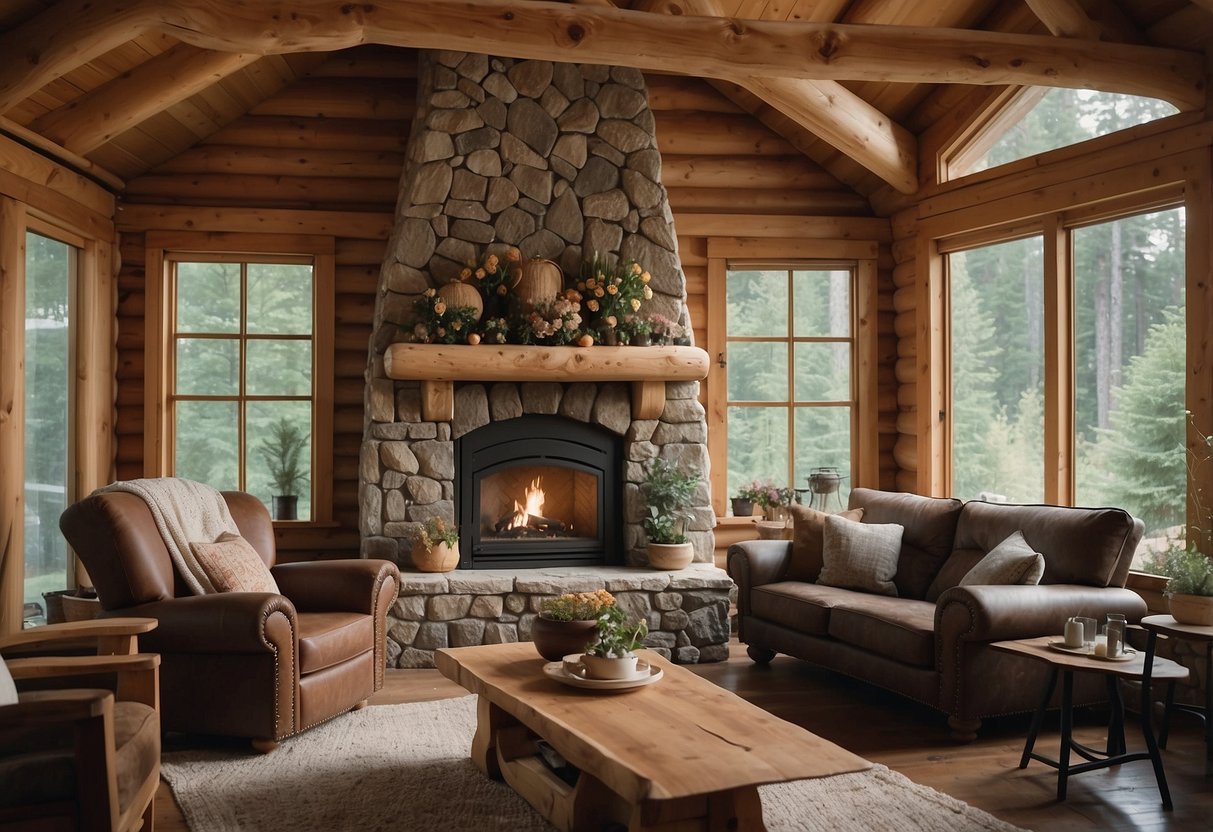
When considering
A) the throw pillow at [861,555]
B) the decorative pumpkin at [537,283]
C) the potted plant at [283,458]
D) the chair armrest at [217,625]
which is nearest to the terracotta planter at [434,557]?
the potted plant at [283,458]

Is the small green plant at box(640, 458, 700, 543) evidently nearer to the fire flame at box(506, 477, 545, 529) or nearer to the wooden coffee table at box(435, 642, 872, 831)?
the fire flame at box(506, 477, 545, 529)

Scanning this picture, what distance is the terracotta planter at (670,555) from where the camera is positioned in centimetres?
594

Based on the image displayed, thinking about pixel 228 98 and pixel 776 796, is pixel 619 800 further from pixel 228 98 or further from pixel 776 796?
pixel 228 98

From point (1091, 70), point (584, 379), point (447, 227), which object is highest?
point (1091, 70)

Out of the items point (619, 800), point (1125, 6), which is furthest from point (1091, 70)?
point (619, 800)

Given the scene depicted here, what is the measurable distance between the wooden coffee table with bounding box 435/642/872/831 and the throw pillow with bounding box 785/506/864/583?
1.91 metres

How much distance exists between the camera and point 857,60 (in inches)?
187

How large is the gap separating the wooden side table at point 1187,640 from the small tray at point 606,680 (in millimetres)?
1701

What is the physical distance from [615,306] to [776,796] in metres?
3.11

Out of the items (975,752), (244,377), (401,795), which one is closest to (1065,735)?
(975,752)

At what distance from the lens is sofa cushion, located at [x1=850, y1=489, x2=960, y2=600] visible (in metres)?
5.25

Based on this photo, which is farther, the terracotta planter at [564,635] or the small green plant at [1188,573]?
the small green plant at [1188,573]

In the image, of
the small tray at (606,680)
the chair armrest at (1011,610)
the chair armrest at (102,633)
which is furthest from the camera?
→ the chair armrest at (1011,610)

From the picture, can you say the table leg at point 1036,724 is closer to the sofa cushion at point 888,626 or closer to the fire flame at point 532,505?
the sofa cushion at point 888,626
